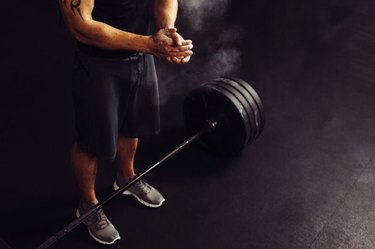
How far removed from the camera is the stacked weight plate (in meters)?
2.31

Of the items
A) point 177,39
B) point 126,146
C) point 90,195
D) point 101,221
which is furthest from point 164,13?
point 101,221

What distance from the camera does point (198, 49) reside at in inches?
134

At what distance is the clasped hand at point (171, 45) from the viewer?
1.51m

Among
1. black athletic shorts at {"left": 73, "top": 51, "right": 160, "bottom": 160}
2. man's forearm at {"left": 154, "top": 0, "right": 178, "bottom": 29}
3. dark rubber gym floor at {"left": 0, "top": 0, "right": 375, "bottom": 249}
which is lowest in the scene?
dark rubber gym floor at {"left": 0, "top": 0, "right": 375, "bottom": 249}

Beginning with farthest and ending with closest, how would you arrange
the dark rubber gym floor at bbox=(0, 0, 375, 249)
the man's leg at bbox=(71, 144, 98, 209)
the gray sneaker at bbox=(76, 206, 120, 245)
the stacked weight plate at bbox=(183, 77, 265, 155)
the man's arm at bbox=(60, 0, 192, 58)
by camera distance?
the stacked weight plate at bbox=(183, 77, 265, 155) < the dark rubber gym floor at bbox=(0, 0, 375, 249) < the gray sneaker at bbox=(76, 206, 120, 245) < the man's leg at bbox=(71, 144, 98, 209) < the man's arm at bbox=(60, 0, 192, 58)

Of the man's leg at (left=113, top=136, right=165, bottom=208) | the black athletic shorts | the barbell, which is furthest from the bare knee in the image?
the barbell

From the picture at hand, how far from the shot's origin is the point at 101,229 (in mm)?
2111

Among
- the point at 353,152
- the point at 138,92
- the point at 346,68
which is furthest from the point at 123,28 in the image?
the point at 346,68

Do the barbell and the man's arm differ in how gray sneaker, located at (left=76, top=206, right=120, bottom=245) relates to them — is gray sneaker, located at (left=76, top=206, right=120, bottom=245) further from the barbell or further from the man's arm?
the man's arm

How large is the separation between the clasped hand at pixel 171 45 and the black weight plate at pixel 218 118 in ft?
2.63

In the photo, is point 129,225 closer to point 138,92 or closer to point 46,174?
point 46,174

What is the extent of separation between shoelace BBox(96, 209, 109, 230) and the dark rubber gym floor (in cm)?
9

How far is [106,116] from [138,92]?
0.59 feet

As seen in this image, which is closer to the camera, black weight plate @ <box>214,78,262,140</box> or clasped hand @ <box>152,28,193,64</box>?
clasped hand @ <box>152,28,193,64</box>
